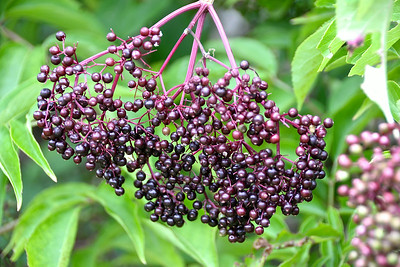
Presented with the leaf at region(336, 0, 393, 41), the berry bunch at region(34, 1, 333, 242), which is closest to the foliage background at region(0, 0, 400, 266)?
the leaf at region(336, 0, 393, 41)

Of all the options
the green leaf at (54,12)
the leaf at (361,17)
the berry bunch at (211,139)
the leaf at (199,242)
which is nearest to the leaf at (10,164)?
the berry bunch at (211,139)

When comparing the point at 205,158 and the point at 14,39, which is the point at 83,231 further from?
the point at 205,158

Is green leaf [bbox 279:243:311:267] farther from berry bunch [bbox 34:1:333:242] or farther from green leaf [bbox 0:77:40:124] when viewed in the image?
green leaf [bbox 0:77:40:124]

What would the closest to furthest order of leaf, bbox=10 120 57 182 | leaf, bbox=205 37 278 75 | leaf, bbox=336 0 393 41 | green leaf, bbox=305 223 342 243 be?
leaf, bbox=336 0 393 41
leaf, bbox=10 120 57 182
green leaf, bbox=305 223 342 243
leaf, bbox=205 37 278 75

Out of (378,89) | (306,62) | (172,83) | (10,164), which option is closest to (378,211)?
(378,89)

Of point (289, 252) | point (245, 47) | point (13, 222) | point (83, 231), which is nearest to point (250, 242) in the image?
point (289, 252)

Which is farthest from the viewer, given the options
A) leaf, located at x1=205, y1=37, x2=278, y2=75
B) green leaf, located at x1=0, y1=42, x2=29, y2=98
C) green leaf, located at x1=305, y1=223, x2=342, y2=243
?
leaf, located at x1=205, y1=37, x2=278, y2=75
